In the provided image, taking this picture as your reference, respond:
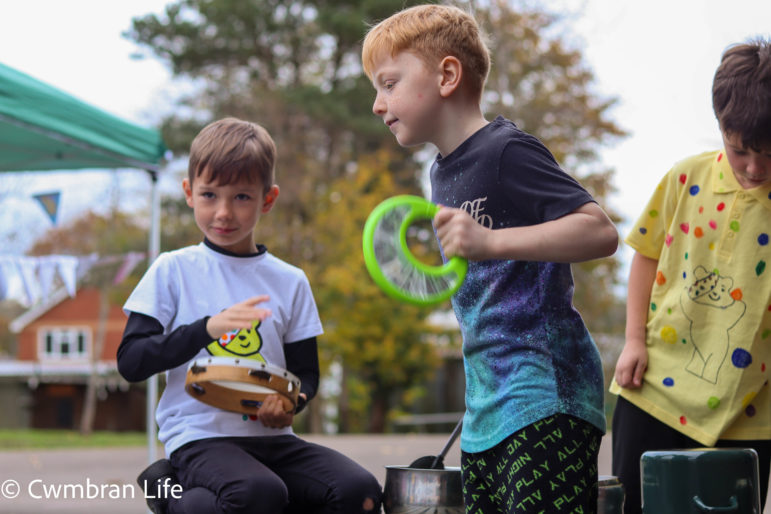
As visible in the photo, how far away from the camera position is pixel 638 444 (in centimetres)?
258

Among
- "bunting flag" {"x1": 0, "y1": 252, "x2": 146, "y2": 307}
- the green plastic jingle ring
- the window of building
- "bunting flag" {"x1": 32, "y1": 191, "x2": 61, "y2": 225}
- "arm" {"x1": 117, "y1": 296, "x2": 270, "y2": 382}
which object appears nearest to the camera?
the green plastic jingle ring

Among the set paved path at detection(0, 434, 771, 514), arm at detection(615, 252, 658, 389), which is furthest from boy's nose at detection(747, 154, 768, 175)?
paved path at detection(0, 434, 771, 514)

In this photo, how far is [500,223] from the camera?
190cm

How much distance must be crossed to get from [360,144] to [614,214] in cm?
607

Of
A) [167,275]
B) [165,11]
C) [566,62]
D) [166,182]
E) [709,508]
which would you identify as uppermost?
[165,11]

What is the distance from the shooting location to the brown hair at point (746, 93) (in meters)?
2.19

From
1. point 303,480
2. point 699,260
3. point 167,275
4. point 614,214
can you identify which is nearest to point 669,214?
point 699,260

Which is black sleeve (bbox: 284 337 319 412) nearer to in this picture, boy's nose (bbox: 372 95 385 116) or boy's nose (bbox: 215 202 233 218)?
boy's nose (bbox: 215 202 233 218)

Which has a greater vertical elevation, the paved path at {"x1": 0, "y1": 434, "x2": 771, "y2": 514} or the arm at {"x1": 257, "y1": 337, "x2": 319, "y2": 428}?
the arm at {"x1": 257, "y1": 337, "x2": 319, "y2": 428}

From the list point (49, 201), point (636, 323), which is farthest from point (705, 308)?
point (49, 201)

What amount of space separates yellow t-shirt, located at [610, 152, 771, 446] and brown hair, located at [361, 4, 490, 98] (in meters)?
0.88

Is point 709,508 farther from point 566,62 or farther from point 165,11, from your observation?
point 165,11

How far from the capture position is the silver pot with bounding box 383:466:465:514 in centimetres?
229

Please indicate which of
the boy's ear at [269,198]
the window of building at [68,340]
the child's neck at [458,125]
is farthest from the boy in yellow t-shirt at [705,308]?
the window of building at [68,340]
